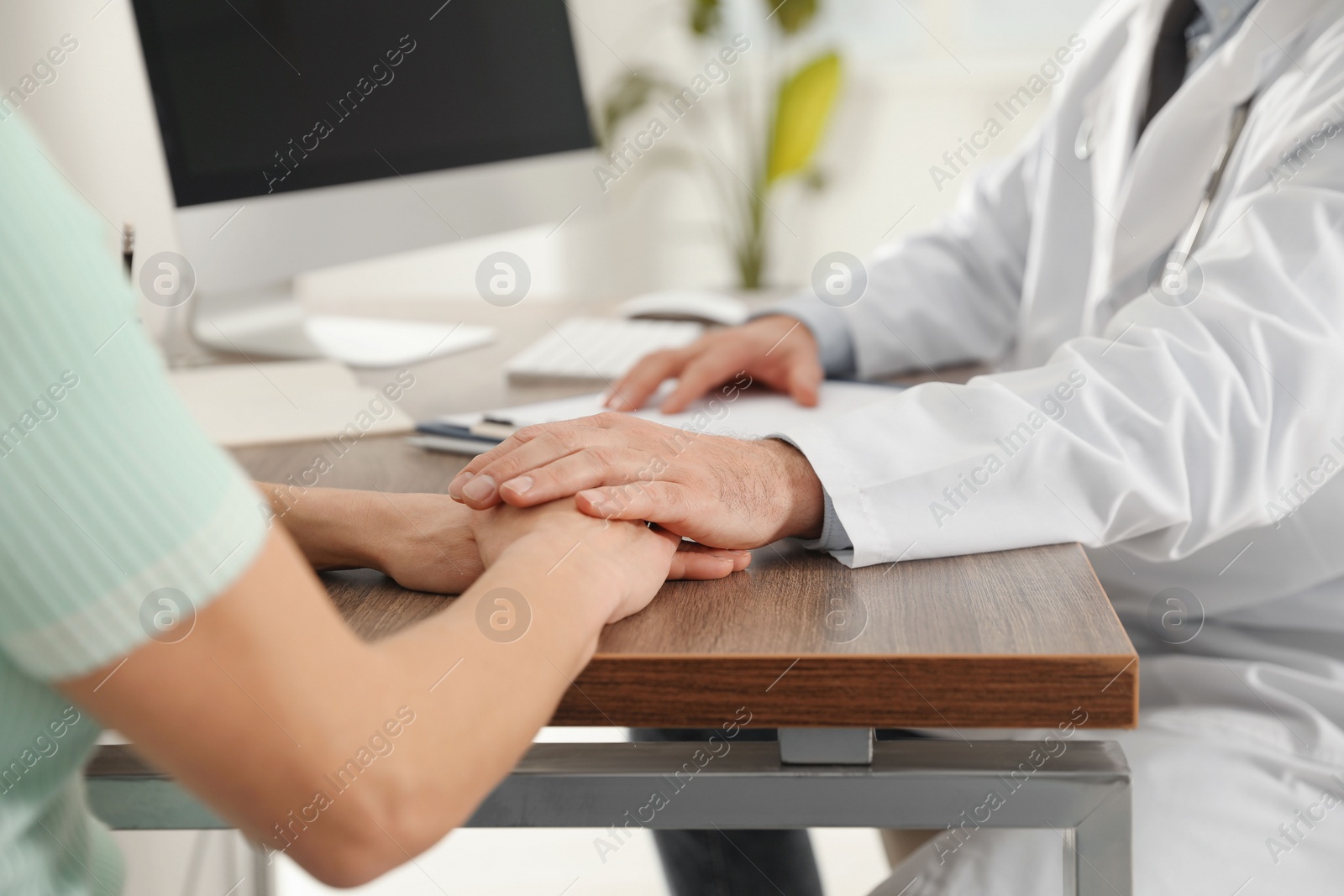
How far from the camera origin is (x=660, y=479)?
2.11 ft

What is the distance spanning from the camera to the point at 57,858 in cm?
51

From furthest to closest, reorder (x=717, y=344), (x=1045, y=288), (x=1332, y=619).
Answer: (x=1045, y=288), (x=717, y=344), (x=1332, y=619)

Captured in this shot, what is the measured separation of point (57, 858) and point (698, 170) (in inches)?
119

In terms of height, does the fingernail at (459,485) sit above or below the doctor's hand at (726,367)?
above

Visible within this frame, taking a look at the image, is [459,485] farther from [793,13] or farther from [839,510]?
[793,13]

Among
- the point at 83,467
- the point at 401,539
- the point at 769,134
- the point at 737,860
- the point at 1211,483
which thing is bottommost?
the point at 737,860

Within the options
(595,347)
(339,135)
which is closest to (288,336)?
(339,135)

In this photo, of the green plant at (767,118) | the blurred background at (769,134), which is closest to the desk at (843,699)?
the blurred background at (769,134)

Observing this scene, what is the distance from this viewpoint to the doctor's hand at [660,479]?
0.63 m

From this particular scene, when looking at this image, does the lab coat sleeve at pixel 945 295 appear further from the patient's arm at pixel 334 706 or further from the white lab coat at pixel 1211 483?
the patient's arm at pixel 334 706

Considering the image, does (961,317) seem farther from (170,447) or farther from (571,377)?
(170,447)

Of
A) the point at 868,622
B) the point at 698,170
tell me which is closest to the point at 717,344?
the point at 868,622

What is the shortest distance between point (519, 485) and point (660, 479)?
8 cm

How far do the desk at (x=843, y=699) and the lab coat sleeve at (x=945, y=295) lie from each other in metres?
0.48
